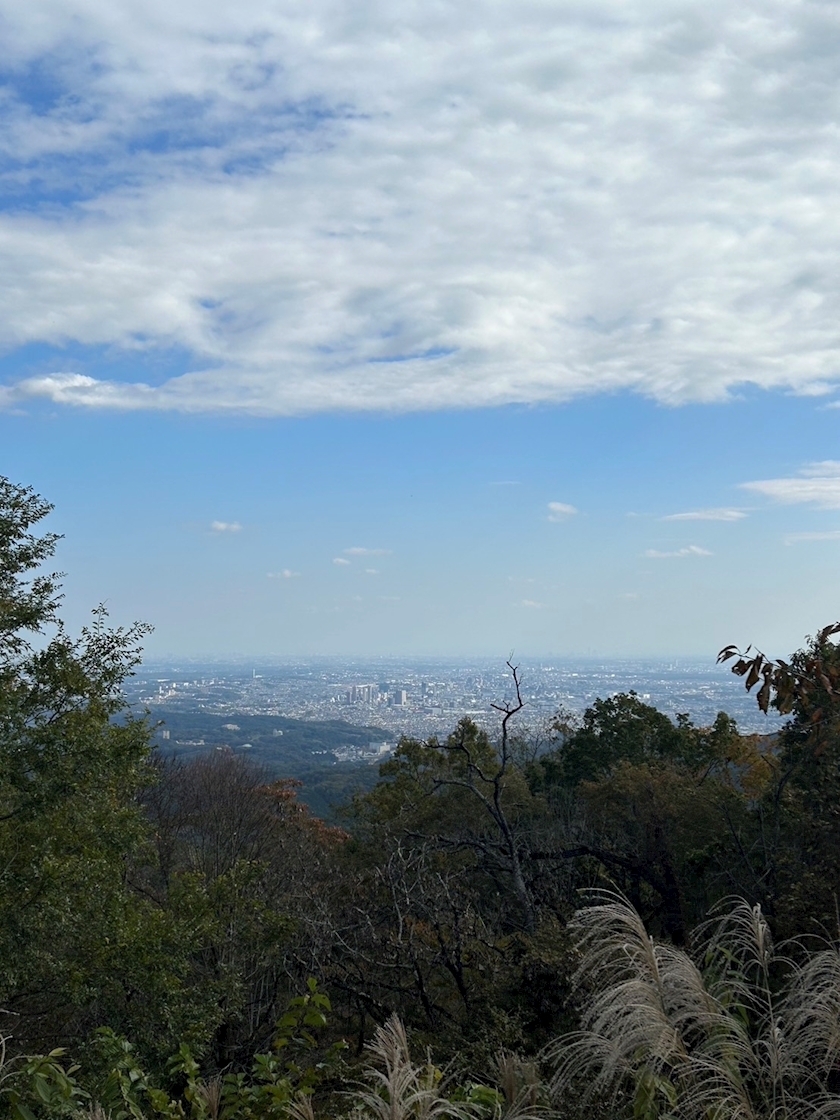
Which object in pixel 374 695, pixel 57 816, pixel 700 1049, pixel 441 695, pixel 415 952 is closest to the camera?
pixel 700 1049

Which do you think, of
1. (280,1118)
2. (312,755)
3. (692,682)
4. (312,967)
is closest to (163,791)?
(312,967)

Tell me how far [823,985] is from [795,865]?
7.08 m

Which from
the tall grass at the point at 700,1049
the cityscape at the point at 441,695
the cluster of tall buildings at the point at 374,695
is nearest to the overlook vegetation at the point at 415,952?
the tall grass at the point at 700,1049

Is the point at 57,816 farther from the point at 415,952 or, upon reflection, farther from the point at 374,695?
the point at 374,695

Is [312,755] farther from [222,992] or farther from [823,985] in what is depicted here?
[823,985]

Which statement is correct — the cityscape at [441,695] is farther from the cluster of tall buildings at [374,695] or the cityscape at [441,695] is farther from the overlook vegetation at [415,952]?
the overlook vegetation at [415,952]

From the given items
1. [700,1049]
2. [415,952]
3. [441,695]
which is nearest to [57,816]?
[415,952]

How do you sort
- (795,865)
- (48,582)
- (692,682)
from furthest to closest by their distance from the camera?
(692,682), (48,582), (795,865)

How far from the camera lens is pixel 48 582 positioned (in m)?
11.3

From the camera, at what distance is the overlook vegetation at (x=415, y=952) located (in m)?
3.51

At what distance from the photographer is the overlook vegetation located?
138 inches

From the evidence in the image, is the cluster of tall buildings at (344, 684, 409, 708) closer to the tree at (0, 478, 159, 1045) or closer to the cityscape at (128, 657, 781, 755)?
the cityscape at (128, 657, 781, 755)

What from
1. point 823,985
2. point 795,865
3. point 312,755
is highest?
point 823,985

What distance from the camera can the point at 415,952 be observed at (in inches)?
298
